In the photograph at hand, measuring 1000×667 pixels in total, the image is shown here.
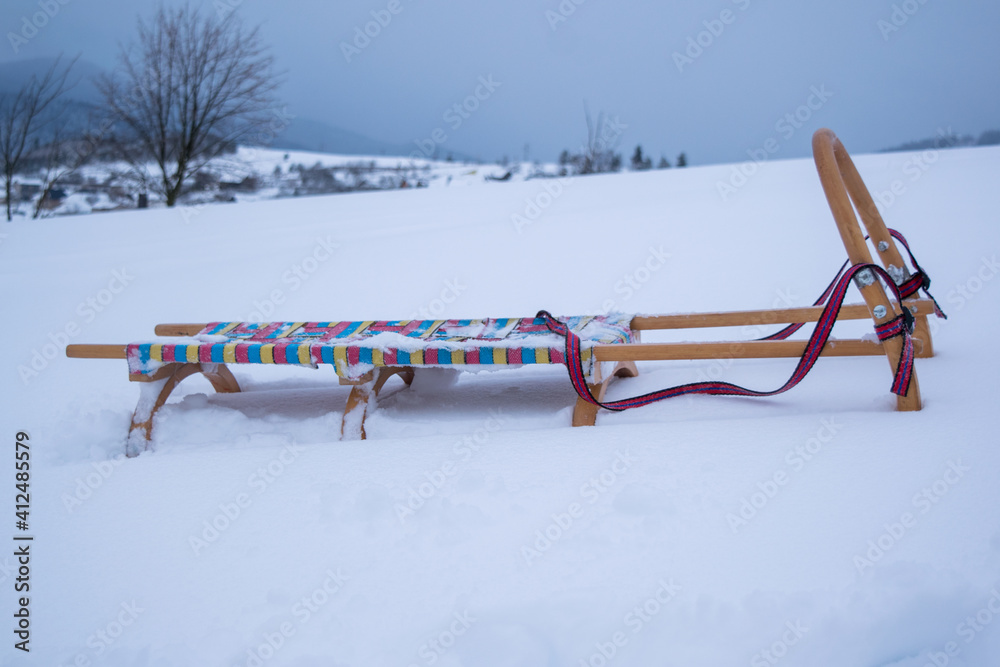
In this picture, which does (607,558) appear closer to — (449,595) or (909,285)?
(449,595)

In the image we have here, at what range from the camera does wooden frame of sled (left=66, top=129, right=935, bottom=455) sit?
2203 mm

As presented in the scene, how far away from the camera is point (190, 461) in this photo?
2.41 metres

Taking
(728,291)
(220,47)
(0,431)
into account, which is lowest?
(0,431)

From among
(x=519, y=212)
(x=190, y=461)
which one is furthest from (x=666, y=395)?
(x=519, y=212)

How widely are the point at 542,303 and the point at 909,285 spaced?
2749 mm

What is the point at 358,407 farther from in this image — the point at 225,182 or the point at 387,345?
the point at 225,182

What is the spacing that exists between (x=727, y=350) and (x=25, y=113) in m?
13.7

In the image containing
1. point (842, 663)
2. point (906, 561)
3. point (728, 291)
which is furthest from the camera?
point (728, 291)

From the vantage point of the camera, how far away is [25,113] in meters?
11.5

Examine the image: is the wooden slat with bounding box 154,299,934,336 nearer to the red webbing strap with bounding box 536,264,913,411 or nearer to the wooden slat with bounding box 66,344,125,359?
the red webbing strap with bounding box 536,264,913,411

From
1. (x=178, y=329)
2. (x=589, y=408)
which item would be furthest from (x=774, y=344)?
(x=178, y=329)

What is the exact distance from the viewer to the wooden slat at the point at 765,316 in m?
2.74

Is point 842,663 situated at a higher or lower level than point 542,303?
lower

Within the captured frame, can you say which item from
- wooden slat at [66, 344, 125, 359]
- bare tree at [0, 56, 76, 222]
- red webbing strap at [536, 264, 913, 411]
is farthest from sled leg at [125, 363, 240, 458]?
bare tree at [0, 56, 76, 222]
